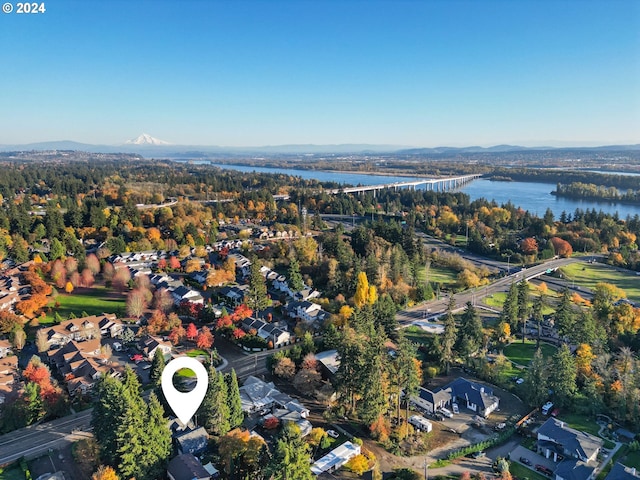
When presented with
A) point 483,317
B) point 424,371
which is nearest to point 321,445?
point 424,371

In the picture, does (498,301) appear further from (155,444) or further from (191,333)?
(155,444)

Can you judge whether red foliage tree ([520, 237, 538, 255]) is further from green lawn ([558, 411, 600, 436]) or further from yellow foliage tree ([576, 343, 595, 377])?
green lawn ([558, 411, 600, 436])

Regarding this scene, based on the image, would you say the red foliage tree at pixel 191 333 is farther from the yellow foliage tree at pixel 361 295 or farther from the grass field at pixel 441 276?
the grass field at pixel 441 276

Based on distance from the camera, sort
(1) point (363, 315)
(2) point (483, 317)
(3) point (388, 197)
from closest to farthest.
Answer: (1) point (363, 315) → (2) point (483, 317) → (3) point (388, 197)

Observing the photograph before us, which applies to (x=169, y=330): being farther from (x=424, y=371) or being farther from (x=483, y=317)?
(x=483, y=317)

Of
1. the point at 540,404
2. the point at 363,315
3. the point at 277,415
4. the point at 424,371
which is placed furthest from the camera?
the point at 363,315

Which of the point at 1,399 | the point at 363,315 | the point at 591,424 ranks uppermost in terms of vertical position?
the point at 363,315

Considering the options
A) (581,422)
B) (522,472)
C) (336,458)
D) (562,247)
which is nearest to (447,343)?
(581,422)
